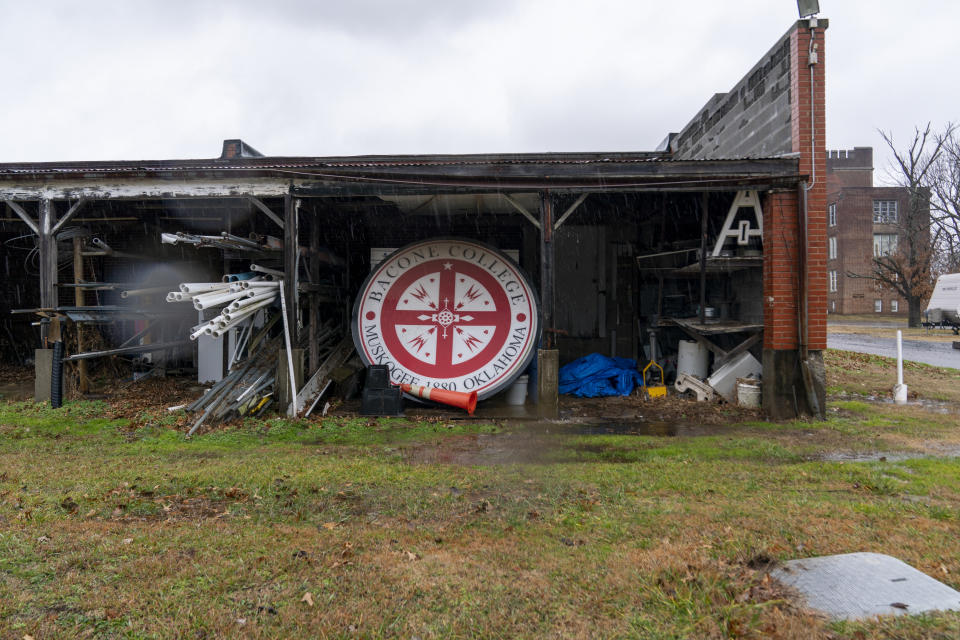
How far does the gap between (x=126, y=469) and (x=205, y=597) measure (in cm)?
291

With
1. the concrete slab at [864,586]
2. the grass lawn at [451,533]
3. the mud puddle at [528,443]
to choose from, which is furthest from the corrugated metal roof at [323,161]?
the concrete slab at [864,586]

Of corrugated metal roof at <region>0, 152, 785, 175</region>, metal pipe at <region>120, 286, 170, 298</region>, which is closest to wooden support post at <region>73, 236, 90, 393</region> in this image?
metal pipe at <region>120, 286, 170, 298</region>

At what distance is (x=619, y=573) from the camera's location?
2.78 meters

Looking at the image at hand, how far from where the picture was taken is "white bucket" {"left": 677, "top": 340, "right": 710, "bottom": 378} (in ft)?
29.5

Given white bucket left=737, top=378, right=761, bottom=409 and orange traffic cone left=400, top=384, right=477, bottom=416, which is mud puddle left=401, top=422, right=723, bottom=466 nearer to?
orange traffic cone left=400, top=384, right=477, bottom=416

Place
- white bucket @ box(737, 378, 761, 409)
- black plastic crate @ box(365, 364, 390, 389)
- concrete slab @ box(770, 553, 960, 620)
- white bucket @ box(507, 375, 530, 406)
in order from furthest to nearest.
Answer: white bucket @ box(507, 375, 530, 406) < white bucket @ box(737, 378, 761, 409) < black plastic crate @ box(365, 364, 390, 389) < concrete slab @ box(770, 553, 960, 620)

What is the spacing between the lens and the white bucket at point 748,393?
25.2ft

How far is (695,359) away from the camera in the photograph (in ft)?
29.6

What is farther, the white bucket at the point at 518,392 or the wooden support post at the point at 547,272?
the white bucket at the point at 518,392

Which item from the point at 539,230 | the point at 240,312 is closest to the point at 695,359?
the point at 539,230

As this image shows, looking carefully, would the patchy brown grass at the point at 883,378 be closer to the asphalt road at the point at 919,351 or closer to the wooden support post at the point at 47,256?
the asphalt road at the point at 919,351

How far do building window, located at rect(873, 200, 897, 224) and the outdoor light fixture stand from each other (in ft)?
152

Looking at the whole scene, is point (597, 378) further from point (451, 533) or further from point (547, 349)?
point (451, 533)

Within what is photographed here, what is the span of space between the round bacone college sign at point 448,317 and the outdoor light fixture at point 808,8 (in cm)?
488
